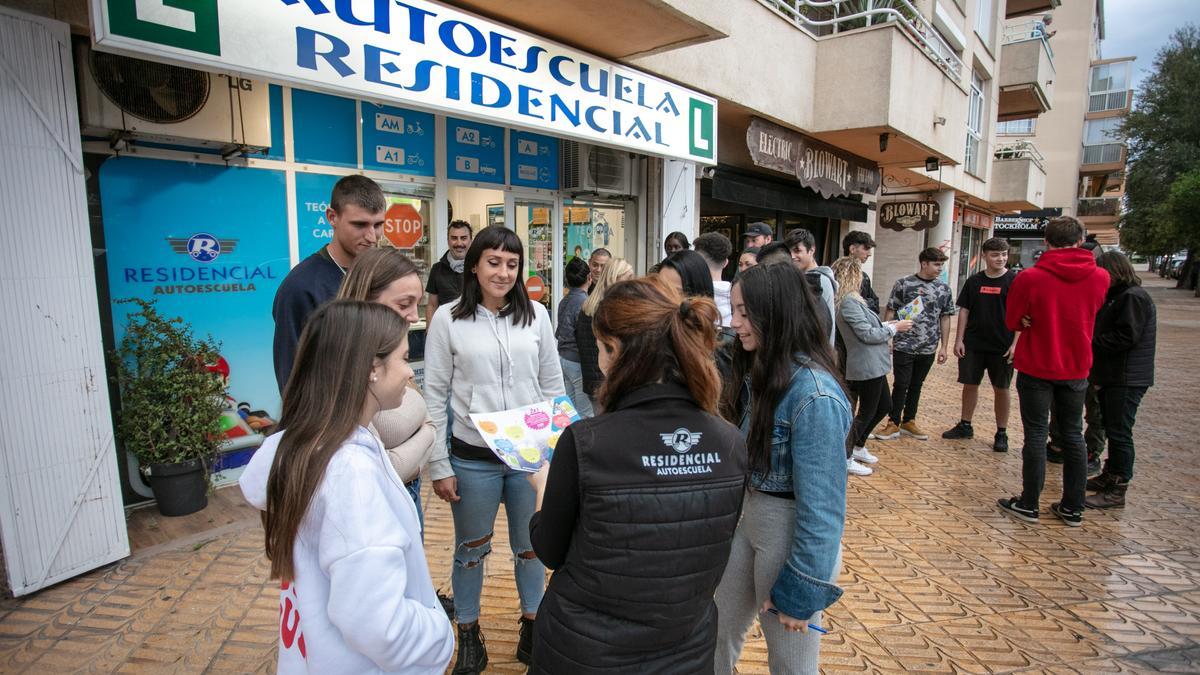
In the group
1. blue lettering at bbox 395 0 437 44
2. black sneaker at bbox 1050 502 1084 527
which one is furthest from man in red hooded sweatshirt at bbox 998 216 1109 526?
blue lettering at bbox 395 0 437 44

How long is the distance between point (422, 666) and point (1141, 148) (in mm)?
42100

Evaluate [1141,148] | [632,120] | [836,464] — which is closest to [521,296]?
[836,464]

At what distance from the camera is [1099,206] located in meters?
41.1

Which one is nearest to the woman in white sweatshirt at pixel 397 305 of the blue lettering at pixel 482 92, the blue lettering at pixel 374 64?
the blue lettering at pixel 374 64

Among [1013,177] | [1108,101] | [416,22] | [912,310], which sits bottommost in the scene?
[912,310]

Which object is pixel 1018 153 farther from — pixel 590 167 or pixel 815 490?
pixel 815 490

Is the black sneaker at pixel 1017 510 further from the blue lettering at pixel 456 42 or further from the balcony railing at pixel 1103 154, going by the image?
the balcony railing at pixel 1103 154

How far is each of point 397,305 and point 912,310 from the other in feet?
17.5

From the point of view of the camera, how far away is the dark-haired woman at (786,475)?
1.87 meters

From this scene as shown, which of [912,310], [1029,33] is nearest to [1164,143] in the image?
[1029,33]

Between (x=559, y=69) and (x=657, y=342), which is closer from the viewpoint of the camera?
(x=657, y=342)

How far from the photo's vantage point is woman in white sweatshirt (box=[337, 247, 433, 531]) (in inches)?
80.3

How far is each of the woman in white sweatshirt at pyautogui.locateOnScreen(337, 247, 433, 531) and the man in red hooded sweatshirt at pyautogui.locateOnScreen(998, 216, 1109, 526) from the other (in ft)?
14.2

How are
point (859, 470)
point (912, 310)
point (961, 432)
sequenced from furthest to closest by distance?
1. point (961, 432)
2. point (912, 310)
3. point (859, 470)
